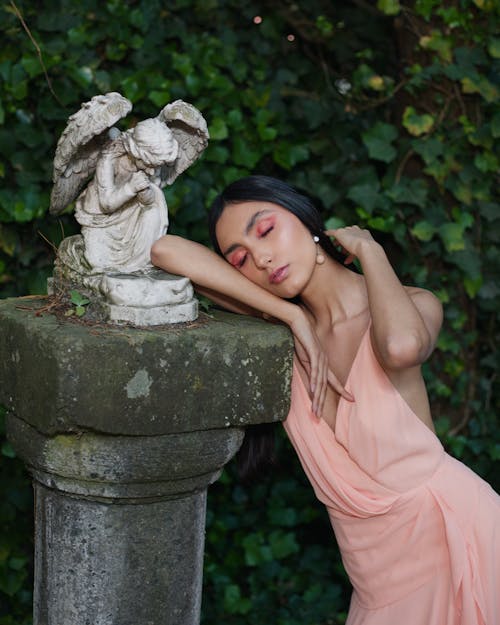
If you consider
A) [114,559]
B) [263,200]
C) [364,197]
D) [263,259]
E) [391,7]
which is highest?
[391,7]

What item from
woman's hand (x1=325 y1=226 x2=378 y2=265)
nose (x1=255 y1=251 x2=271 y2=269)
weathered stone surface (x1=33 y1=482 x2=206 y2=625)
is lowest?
weathered stone surface (x1=33 y1=482 x2=206 y2=625)

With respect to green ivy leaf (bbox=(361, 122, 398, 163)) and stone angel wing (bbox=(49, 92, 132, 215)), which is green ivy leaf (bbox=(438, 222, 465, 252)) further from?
stone angel wing (bbox=(49, 92, 132, 215))

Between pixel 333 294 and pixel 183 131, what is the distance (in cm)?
62

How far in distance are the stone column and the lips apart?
0.14 metres

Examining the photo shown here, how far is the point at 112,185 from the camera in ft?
7.43

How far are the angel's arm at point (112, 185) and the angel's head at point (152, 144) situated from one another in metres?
0.05

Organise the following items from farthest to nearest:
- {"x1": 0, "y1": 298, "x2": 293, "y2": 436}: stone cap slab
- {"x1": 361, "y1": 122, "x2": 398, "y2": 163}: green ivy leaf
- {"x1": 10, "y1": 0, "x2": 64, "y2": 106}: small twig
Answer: {"x1": 361, "y1": 122, "x2": 398, "y2": 163}: green ivy leaf, {"x1": 10, "y1": 0, "x2": 64, "y2": 106}: small twig, {"x1": 0, "y1": 298, "x2": 293, "y2": 436}: stone cap slab

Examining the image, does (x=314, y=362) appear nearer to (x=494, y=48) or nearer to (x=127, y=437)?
(x=127, y=437)

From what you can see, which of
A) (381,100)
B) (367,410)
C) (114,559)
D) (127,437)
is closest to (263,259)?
(367,410)

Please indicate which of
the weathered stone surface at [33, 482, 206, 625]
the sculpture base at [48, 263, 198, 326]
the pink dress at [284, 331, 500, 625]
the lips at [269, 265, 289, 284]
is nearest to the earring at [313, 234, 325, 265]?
the lips at [269, 265, 289, 284]

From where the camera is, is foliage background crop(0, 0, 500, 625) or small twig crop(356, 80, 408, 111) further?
small twig crop(356, 80, 408, 111)

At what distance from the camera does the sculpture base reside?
2146 millimetres

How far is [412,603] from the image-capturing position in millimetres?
2414

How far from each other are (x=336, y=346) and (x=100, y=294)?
2.31 ft
